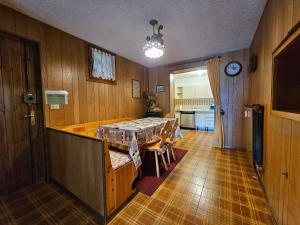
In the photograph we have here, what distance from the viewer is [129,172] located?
1701 millimetres

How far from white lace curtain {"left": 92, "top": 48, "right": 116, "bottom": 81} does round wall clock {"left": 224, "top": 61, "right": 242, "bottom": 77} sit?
2858 millimetres

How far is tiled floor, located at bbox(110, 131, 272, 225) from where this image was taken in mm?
1400

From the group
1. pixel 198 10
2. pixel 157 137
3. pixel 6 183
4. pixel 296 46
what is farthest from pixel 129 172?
pixel 198 10

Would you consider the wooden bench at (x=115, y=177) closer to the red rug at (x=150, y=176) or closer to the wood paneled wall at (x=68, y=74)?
the red rug at (x=150, y=176)

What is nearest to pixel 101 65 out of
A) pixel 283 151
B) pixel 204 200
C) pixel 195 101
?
pixel 204 200

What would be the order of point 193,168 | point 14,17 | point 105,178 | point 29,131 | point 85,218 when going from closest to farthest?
1. point 105,178
2. point 85,218
3. point 14,17
4. point 29,131
5. point 193,168

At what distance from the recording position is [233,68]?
11.1ft

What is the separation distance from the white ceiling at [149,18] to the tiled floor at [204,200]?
2.45 metres

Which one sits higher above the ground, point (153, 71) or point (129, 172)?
point (153, 71)

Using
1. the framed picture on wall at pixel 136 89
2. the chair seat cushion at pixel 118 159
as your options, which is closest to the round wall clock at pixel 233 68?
the framed picture on wall at pixel 136 89

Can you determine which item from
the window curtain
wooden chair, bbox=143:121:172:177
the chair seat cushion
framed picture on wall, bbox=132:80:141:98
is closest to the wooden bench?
the chair seat cushion

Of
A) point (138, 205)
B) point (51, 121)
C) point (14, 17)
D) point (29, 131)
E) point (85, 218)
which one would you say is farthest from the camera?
point (51, 121)

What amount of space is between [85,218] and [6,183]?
1.31m

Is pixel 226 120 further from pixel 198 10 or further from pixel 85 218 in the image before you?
pixel 85 218
